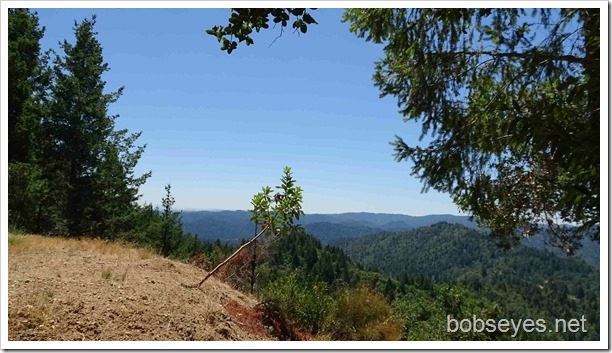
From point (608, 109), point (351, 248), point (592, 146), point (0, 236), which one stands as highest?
point (608, 109)

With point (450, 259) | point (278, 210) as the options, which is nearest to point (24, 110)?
point (278, 210)

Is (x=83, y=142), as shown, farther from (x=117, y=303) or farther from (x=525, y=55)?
(x=525, y=55)

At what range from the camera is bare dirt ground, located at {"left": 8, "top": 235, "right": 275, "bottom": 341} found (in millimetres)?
3537

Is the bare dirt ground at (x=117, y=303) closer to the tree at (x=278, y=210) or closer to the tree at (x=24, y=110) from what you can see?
the tree at (x=278, y=210)

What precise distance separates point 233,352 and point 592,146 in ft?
10.2

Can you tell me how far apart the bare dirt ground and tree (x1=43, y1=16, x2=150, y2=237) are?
6668 mm

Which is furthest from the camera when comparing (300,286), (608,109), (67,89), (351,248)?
(351,248)

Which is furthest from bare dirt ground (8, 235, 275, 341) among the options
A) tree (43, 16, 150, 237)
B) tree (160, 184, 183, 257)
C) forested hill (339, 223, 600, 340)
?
forested hill (339, 223, 600, 340)

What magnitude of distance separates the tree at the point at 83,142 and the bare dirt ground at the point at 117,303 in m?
6.67

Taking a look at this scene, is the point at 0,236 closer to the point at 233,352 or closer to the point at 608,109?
the point at 233,352

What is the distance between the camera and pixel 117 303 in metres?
3.99

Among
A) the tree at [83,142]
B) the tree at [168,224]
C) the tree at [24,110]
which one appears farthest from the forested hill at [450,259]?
the tree at [24,110]

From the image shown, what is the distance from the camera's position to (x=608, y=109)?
3541 mm

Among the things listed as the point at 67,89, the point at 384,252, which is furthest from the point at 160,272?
the point at 384,252
